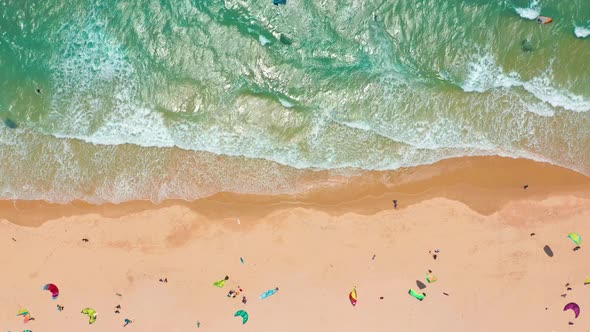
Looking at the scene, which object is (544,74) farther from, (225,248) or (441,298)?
(225,248)

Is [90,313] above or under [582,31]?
under

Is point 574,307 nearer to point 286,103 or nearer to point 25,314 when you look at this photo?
point 286,103

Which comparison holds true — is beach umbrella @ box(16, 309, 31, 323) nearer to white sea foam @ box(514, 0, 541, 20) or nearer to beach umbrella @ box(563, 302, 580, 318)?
beach umbrella @ box(563, 302, 580, 318)

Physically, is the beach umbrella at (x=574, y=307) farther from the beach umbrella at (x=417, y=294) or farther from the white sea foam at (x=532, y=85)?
the white sea foam at (x=532, y=85)

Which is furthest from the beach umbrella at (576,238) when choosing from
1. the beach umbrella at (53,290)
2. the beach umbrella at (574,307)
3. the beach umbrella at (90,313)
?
the beach umbrella at (53,290)

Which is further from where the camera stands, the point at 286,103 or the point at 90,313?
the point at 286,103

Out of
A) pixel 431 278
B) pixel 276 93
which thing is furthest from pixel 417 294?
pixel 276 93

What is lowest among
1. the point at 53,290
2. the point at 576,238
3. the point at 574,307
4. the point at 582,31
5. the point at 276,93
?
the point at 53,290
